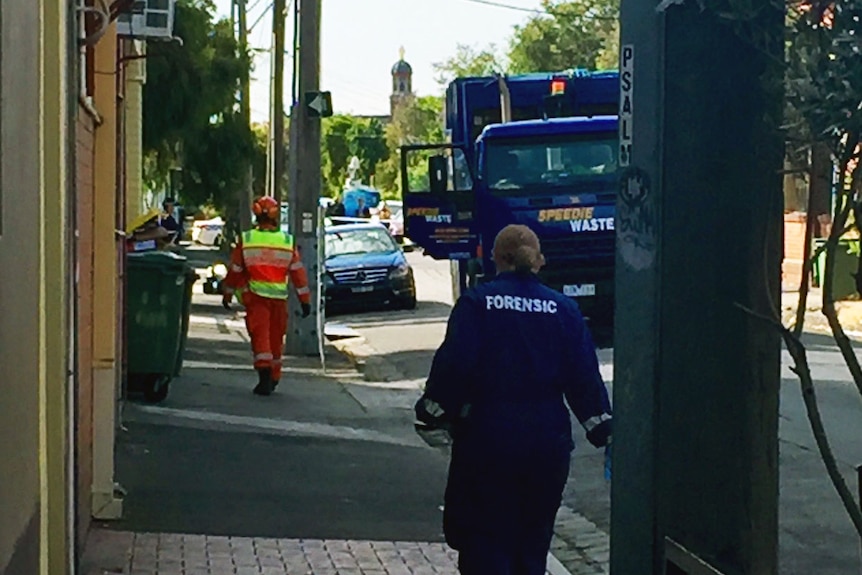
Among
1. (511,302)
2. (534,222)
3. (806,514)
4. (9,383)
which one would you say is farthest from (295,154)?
(9,383)

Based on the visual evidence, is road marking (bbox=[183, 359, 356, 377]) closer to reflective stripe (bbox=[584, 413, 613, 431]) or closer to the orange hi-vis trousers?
the orange hi-vis trousers

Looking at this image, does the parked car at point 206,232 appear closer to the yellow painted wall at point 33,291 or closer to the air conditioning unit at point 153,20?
the air conditioning unit at point 153,20

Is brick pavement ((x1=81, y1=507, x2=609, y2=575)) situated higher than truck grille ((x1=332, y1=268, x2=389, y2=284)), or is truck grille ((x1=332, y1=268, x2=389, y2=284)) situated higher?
truck grille ((x1=332, y1=268, x2=389, y2=284))

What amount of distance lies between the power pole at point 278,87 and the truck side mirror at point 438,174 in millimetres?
6426

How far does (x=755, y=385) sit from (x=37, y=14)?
291 cm

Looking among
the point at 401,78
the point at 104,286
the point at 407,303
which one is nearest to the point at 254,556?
the point at 104,286

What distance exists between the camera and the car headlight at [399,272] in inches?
1142

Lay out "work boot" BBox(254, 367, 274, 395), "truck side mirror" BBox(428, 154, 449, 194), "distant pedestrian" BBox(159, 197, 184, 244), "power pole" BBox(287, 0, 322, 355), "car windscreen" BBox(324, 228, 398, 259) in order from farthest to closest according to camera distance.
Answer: "car windscreen" BBox(324, 228, 398, 259)
"distant pedestrian" BBox(159, 197, 184, 244)
"power pole" BBox(287, 0, 322, 355)
"truck side mirror" BBox(428, 154, 449, 194)
"work boot" BBox(254, 367, 274, 395)

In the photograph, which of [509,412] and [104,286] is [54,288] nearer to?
[509,412]

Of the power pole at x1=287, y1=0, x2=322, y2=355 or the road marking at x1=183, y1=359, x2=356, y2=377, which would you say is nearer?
the road marking at x1=183, y1=359, x2=356, y2=377

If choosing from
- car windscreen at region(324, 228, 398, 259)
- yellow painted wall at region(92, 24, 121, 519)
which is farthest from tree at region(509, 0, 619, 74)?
yellow painted wall at region(92, 24, 121, 519)

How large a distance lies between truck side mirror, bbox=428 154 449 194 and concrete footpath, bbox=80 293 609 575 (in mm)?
4014

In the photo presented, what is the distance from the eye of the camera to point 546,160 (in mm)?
19422

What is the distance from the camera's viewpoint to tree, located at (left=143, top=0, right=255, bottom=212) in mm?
25391
